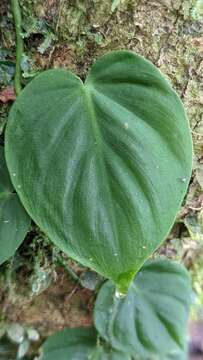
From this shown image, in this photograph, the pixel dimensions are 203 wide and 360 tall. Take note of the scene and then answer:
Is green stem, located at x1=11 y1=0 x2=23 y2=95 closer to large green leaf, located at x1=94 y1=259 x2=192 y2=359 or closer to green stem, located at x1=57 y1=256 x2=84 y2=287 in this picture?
green stem, located at x1=57 y1=256 x2=84 y2=287

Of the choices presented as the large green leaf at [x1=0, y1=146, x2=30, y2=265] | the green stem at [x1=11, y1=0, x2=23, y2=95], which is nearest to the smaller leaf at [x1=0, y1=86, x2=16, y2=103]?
the green stem at [x1=11, y1=0, x2=23, y2=95]

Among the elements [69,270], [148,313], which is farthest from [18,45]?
[148,313]

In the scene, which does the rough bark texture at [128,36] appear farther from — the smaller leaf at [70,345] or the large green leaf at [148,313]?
the smaller leaf at [70,345]

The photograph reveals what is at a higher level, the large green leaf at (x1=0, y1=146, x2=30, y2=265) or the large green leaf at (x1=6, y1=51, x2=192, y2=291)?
the large green leaf at (x1=6, y1=51, x2=192, y2=291)

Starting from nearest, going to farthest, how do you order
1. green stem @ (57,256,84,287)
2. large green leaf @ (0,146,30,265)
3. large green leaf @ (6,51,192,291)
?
large green leaf @ (6,51,192,291) → large green leaf @ (0,146,30,265) → green stem @ (57,256,84,287)

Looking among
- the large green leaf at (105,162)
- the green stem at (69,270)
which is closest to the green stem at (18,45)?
the large green leaf at (105,162)

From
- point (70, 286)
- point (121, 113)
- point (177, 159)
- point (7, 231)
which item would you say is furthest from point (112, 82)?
point (70, 286)
